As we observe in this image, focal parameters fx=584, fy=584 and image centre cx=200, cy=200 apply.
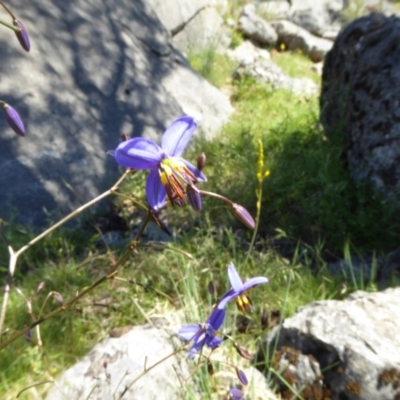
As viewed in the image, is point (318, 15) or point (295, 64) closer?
point (295, 64)

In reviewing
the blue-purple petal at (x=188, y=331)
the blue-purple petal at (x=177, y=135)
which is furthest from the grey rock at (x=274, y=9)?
the blue-purple petal at (x=177, y=135)

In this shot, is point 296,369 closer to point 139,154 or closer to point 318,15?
point 139,154

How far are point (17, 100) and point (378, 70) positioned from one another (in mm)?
2530

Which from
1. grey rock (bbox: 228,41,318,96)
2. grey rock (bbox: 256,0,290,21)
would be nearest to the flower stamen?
grey rock (bbox: 228,41,318,96)

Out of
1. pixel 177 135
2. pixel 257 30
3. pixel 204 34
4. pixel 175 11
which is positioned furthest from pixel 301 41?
pixel 177 135

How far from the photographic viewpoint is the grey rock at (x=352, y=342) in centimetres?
202

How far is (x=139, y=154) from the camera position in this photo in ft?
3.59

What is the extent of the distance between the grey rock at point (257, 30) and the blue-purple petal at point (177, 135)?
26.5 feet

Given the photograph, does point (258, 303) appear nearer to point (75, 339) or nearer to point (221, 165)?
point (75, 339)

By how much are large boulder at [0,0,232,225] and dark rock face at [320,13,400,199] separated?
1.26m

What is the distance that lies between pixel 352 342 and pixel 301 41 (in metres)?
7.84

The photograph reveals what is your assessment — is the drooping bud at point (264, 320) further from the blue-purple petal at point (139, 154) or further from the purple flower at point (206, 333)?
the blue-purple petal at point (139, 154)

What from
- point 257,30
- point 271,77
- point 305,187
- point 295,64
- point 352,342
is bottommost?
point 352,342

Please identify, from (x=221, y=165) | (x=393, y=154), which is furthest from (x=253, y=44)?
(x=393, y=154)
